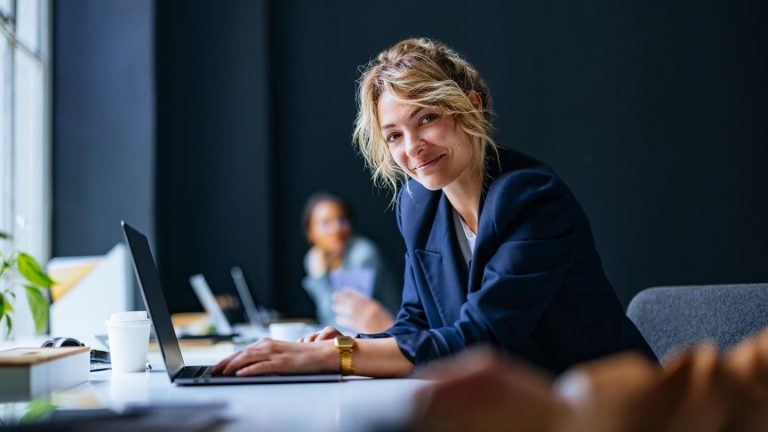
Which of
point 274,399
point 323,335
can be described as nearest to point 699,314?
point 323,335

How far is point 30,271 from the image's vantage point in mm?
1822

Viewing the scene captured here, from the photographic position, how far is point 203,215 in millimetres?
5098

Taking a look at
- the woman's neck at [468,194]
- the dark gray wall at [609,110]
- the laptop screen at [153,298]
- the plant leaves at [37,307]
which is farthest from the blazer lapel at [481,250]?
the dark gray wall at [609,110]

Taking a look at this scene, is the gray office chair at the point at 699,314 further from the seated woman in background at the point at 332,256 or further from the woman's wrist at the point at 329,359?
the seated woman in background at the point at 332,256

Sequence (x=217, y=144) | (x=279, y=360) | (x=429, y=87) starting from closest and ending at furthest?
(x=279, y=360) → (x=429, y=87) → (x=217, y=144)

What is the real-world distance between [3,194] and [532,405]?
3.40 metres

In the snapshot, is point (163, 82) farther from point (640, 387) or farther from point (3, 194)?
point (640, 387)

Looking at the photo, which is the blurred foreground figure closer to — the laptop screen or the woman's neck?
the laptop screen

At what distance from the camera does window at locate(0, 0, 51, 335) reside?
346cm

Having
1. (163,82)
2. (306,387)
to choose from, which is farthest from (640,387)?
(163,82)

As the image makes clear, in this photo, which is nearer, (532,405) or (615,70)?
(532,405)

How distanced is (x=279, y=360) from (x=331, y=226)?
370cm

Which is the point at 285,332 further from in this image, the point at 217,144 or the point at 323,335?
the point at 217,144

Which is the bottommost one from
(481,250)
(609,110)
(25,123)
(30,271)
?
(30,271)
